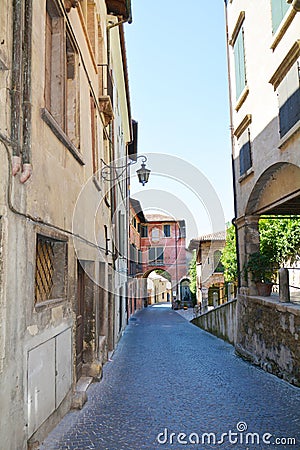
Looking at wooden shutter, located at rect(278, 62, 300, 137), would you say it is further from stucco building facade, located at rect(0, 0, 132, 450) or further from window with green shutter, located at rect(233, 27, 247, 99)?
stucco building facade, located at rect(0, 0, 132, 450)

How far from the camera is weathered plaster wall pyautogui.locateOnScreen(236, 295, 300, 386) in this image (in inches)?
288

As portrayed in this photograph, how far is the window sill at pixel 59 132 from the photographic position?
4671 mm

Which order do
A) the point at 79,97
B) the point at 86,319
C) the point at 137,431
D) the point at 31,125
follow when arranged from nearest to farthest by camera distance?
the point at 31,125, the point at 137,431, the point at 79,97, the point at 86,319

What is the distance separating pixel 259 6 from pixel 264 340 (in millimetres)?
7446

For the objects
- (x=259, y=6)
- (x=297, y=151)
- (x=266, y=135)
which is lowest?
(x=297, y=151)

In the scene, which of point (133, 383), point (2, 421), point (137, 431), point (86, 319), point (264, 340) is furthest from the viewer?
point (264, 340)

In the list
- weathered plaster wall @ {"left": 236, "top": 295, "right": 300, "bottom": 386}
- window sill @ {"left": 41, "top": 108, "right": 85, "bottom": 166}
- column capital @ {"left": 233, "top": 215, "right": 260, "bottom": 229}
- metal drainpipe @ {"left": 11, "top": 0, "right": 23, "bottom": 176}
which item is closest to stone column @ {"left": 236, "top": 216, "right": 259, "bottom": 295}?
column capital @ {"left": 233, "top": 215, "right": 260, "bottom": 229}

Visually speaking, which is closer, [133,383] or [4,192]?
[4,192]

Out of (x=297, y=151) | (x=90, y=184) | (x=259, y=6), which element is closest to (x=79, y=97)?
(x=90, y=184)

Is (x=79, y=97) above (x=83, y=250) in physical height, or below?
above

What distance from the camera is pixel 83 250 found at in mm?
7195

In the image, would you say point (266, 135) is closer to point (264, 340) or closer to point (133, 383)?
point (264, 340)

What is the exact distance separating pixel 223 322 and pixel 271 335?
19.1 ft

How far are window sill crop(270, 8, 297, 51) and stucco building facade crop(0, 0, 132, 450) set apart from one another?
3.70 meters
